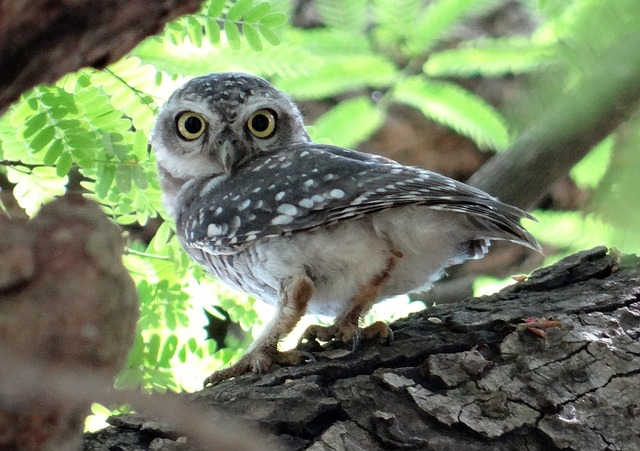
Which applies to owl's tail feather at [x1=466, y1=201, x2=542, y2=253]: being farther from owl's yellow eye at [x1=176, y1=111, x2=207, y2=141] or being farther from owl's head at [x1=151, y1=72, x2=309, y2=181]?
owl's yellow eye at [x1=176, y1=111, x2=207, y2=141]

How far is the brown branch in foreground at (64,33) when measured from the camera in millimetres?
740

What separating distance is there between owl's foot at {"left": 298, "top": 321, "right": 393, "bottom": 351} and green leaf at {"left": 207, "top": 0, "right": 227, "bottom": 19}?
0.91 meters

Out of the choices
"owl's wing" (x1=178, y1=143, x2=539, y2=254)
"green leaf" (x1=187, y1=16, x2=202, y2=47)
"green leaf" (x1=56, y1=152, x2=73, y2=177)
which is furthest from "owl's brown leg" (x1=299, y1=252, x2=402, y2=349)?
"green leaf" (x1=187, y1=16, x2=202, y2=47)

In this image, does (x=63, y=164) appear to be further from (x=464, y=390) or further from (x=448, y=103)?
(x=448, y=103)

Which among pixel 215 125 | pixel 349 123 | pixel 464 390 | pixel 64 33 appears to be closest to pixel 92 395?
pixel 64 33

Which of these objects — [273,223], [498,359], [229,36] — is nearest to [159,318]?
[273,223]

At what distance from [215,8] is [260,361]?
3.23 feet

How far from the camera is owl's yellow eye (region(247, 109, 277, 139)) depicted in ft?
7.89

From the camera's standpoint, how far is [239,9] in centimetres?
192

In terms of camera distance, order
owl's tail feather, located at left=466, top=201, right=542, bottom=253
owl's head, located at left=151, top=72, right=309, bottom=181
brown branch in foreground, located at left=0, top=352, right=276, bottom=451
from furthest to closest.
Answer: owl's head, located at left=151, top=72, right=309, bottom=181 → owl's tail feather, located at left=466, top=201, right=542, bottom=253 → brown branch in foreground, located at left=0, top=352, right=276, bottom=451

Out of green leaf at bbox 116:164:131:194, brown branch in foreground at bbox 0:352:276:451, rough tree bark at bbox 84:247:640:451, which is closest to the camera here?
brown branch in foreground at bbox 0:352:276:451

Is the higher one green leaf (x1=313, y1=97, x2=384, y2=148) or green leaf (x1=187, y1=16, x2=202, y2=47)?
green leaf (x1=187, y1=16, x2=202, y2=47)

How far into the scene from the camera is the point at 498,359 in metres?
1.56

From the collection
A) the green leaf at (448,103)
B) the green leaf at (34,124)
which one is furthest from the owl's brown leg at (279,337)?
the green leaf at (448,103)
